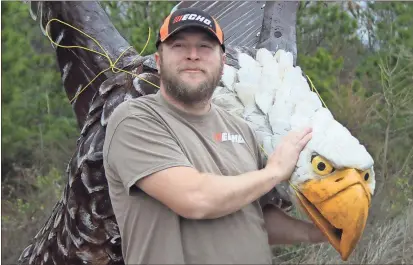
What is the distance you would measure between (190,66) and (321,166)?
456 mm

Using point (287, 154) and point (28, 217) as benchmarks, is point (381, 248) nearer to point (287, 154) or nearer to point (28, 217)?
point (28, 217)

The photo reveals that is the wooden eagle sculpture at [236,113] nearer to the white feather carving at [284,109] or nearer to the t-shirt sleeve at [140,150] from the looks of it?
the white feather carving at [284,109]

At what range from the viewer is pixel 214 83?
2.12 m

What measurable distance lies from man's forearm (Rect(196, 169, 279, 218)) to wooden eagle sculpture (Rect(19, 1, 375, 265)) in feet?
0.58

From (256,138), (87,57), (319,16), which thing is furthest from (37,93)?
(256,138)

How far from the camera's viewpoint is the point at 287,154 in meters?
2.12

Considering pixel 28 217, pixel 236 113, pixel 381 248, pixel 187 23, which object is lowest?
A: pixel 381 248

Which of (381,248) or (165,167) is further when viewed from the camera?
(381,248)

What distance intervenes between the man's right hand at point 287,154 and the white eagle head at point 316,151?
18 millimetres

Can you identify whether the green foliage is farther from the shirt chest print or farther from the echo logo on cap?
the echo logo on cap

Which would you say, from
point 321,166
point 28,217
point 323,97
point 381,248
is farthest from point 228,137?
point 28,217

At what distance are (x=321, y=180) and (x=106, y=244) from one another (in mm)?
860

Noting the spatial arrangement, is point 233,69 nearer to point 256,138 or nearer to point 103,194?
point 256,138

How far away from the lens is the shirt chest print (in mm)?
2152
